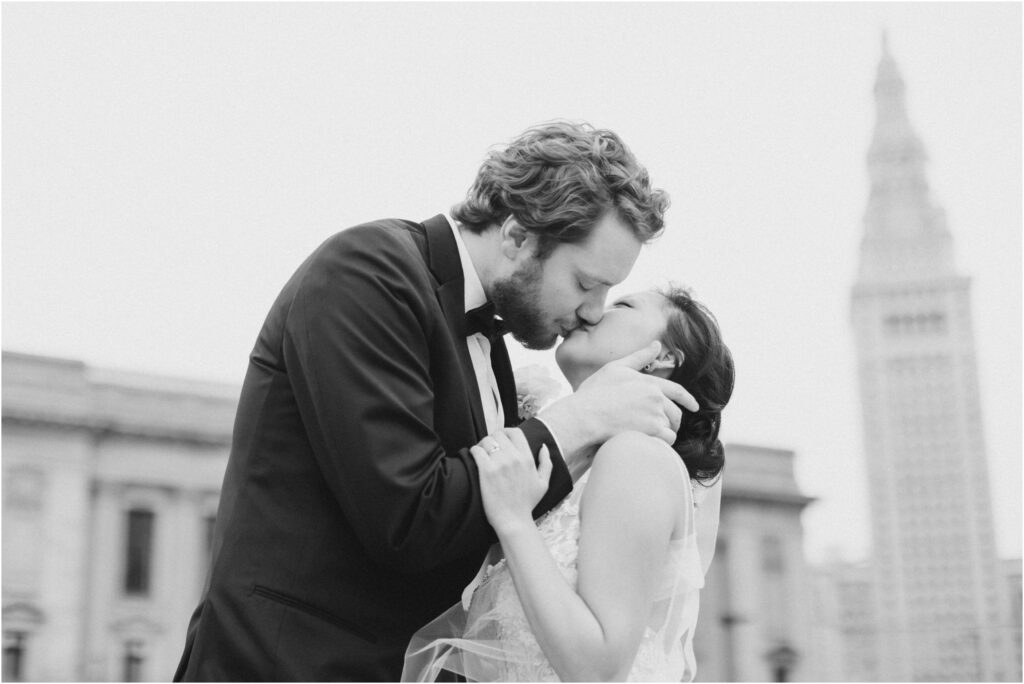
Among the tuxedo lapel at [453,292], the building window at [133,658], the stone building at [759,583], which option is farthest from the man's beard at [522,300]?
the stone building at [759,583]

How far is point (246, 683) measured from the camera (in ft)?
7.64

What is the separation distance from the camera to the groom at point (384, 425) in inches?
88.4

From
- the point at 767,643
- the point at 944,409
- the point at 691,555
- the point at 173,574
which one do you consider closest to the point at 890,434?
the point at 944,409

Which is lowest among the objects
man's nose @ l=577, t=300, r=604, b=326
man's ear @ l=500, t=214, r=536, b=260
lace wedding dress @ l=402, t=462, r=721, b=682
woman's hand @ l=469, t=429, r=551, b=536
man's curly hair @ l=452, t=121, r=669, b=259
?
lace wedding dress @ l=402, t=462, r=721, b=682

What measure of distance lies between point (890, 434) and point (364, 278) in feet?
331

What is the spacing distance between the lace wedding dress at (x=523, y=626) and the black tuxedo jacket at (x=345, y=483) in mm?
203

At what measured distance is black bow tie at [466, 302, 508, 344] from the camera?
268 cm

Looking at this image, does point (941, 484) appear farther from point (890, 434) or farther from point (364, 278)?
point (364, 278)

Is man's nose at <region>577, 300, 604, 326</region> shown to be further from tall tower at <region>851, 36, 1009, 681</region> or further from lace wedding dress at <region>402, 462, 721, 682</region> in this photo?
tall tower at <region>851, 36, 1009, 681</region>

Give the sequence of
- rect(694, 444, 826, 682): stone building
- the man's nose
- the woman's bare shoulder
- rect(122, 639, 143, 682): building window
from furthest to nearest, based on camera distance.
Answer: rect(694, 444, 826, 682): stone building
rect(122, 639, 143, 682): building window
the man's nose
the woman's bare shoulder

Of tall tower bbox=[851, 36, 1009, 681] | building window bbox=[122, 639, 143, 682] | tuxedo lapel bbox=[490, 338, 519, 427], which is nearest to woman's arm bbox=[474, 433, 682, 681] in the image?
tuxedo lapel bbox=[490, 338, 519, 427]

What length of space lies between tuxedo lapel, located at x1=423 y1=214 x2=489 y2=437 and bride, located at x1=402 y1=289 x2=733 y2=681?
195mm

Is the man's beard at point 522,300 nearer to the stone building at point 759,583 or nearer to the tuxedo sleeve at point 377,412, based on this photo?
the tuxedo sleeve at point 377,412

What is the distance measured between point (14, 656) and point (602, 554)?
29.0 meters
